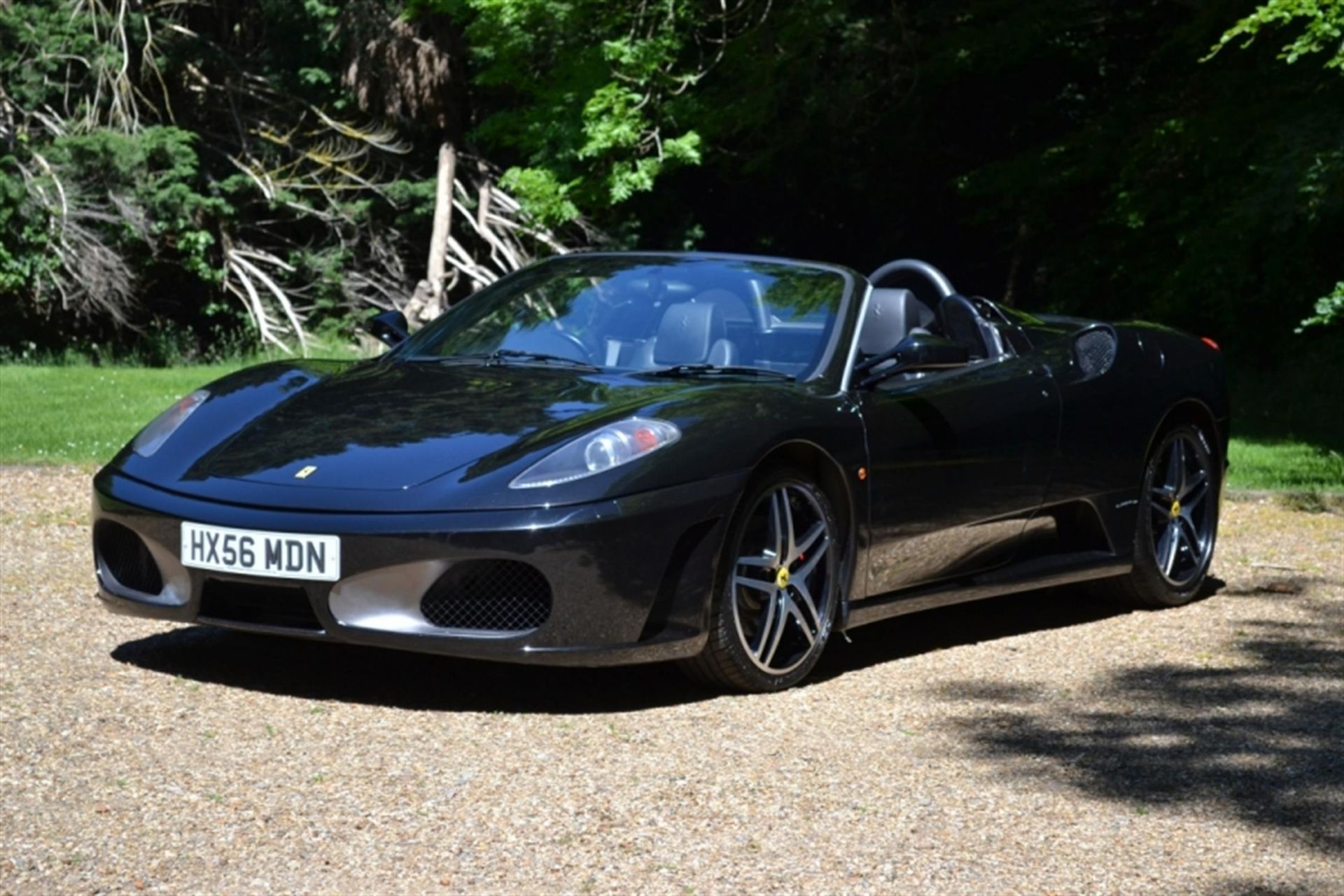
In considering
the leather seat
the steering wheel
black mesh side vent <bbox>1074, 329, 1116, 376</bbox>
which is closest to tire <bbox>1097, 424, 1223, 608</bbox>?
black mesh side vent <bbox>1074, 329, 1116, 376</bbox>

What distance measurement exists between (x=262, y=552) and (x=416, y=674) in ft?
2.63

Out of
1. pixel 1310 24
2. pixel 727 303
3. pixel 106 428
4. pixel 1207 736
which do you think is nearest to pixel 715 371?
pixel 727 303

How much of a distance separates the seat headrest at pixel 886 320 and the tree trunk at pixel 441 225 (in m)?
19.0

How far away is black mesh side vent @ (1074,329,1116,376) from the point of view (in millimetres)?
7488

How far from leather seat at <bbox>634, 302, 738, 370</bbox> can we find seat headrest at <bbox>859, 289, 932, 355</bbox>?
68cm

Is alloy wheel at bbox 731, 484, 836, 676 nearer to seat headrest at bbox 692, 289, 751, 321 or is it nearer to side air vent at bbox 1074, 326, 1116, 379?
seat headrest at bbox 692, 289, 751, 321

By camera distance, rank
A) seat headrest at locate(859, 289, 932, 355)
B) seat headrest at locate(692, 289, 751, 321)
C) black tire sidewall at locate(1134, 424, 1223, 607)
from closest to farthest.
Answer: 1. seat headrest at locate(692, 289, 751, 321)
2. seat headrest at locate(859, 289, 932, 355)
3. black tire sidewall at locate(1134, 424, 1223, 607)

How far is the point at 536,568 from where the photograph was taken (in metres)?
5.32

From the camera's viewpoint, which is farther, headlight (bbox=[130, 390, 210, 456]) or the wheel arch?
the wheel arch

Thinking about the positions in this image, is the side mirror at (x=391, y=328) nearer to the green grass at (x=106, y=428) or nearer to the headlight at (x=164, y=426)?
the headlight at (x=164, y=426)

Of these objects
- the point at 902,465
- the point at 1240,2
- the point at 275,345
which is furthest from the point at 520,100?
the point at 902,465

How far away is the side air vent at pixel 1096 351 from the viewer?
7.48m

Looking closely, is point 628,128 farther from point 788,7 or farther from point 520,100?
point 520,100

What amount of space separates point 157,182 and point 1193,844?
20810mm
